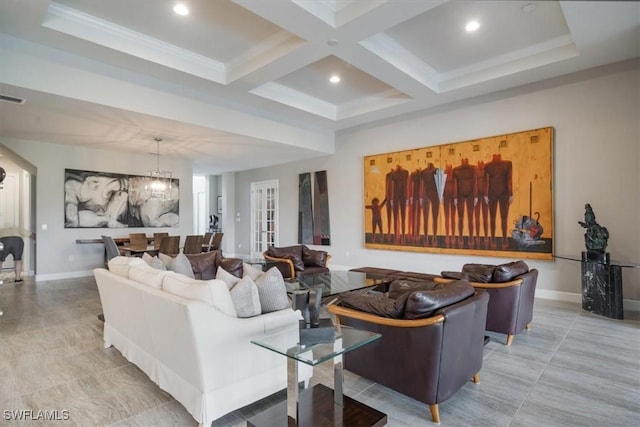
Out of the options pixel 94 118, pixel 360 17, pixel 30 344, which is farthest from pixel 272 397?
pixel 94 118

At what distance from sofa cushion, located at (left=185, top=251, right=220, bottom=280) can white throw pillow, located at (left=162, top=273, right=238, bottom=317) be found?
256 centimetres

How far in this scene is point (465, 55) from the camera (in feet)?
13.4

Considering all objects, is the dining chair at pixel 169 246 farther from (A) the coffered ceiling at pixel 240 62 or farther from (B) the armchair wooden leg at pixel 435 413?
(B) the armchair wooden leg at pixel 435 413

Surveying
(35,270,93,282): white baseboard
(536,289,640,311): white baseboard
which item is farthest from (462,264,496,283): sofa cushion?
(35,270,93,282): white baseboard

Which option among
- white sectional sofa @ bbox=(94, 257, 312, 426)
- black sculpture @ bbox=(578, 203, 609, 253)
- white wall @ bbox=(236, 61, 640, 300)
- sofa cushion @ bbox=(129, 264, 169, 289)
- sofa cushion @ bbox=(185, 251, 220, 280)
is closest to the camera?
white sectional sofa @ bbox=(94, 257, 312, 426)

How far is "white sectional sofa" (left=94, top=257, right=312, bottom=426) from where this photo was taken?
1.95m

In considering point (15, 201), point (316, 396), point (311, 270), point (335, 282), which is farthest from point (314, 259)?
point (15, 201)

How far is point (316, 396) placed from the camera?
6.93 feet

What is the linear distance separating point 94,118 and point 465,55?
5195 millimetres

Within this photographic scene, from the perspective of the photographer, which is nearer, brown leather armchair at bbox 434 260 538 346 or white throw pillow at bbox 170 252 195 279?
brown leather armchair at bbox 434 260 538 346

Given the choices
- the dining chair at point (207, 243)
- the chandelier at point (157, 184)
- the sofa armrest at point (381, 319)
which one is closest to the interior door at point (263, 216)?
the dining chair at point (207, 243)

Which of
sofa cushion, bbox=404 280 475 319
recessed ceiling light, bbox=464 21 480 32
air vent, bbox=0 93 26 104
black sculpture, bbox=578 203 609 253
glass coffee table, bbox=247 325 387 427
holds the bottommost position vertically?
glass coffee table, bbox=247 325 387 427

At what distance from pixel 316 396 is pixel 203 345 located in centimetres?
78

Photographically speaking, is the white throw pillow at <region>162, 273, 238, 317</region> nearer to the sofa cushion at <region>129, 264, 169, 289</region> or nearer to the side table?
the sofa cushion at <region>129, 264, 169, 289</region>
